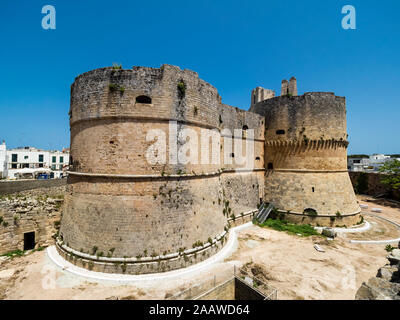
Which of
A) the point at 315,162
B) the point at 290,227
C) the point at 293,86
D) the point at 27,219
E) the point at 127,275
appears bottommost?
the point at 127,275

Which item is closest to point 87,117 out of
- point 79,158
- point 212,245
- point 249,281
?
point 79,158

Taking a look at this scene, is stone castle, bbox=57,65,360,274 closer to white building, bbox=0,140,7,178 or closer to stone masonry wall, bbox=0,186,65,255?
stone masonry wall, bbox=0,186,65,255

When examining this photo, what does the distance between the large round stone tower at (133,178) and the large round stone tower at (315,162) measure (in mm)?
9678

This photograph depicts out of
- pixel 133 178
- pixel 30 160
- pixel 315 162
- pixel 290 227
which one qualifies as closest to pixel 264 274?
pixel 290 227

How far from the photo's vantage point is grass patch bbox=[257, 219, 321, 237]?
47.8ft

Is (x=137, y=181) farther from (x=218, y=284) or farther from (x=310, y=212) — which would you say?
(x=310, y=212)

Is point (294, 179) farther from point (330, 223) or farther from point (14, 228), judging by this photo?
point (14, 228)

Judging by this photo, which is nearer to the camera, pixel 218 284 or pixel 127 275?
pixel 218 284

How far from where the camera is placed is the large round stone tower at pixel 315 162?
53.9 ft

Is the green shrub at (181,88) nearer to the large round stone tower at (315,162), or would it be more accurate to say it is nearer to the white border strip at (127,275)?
the white border strip at (127,275)

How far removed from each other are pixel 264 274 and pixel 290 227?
23.7ft

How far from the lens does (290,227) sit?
1544 centimetres
